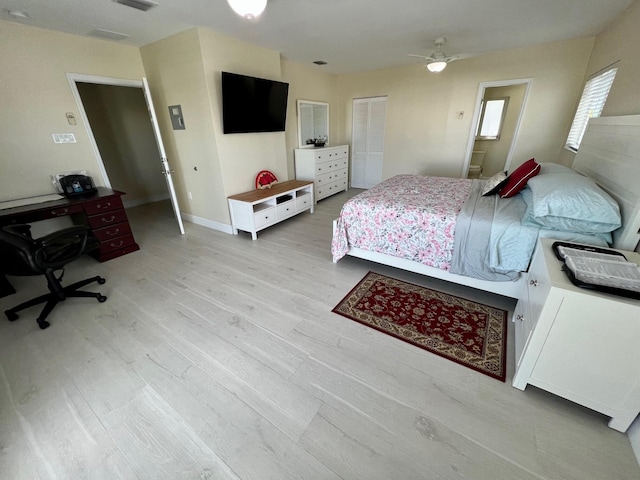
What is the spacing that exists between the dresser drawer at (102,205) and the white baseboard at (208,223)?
115cm

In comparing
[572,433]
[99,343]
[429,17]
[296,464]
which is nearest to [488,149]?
[429,17]

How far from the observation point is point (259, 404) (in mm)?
1434

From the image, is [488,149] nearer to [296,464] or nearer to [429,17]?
[429,17]

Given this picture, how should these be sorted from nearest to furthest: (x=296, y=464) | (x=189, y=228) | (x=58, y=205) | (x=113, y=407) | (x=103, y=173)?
(x=296, y=464) → (x=113, y=407) → (x=58, y=205) → (x=103, y=173) → (x=189, y=228)

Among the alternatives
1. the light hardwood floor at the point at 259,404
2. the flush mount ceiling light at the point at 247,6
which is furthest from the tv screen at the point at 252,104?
the light hardwood floor at the point at 259,404

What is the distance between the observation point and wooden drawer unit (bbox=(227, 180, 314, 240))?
346 centimetres

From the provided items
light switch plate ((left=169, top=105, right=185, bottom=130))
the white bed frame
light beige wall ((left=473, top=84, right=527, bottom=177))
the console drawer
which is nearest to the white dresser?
the console drawer

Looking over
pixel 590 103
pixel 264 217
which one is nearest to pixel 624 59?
pixel 590 103

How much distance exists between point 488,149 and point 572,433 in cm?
A: 647

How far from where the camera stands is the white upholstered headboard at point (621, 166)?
5.07 feet

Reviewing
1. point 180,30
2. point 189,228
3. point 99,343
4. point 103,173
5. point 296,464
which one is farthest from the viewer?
point 189,228

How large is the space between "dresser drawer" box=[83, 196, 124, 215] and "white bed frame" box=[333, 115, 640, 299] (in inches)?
110

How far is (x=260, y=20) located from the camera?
2691 mm

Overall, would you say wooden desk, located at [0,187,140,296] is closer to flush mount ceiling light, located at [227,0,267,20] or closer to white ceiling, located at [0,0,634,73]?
white ceiling, located at [0,0,634,73]
